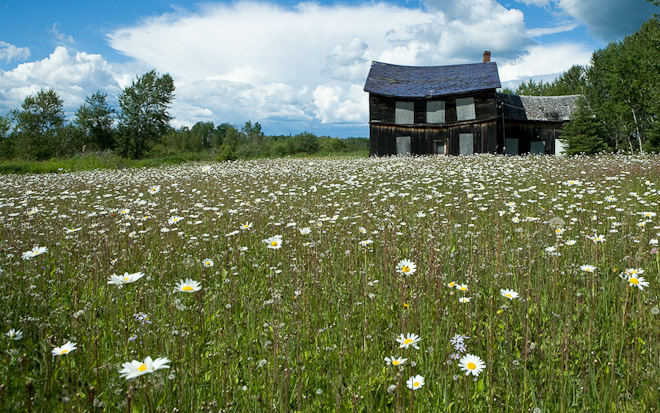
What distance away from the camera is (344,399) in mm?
2221

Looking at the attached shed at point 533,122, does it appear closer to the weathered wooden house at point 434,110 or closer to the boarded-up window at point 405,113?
the weathered wooden house at point 434,110

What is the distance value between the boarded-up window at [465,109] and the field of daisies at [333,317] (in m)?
25.3

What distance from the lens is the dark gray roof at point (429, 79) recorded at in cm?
3017

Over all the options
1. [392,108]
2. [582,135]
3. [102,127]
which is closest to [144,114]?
[102,127]

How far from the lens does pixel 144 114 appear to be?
199ft

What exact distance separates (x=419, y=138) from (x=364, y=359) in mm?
30308

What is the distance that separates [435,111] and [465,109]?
2262 mm

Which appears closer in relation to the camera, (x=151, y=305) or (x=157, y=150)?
(x=151, y=305)

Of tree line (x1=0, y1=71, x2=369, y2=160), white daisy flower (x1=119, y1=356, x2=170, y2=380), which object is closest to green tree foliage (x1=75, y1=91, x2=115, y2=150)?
tree line (x1=0, y1=71, x2=369, y2=160)

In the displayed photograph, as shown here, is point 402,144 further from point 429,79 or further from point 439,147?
point 429,79

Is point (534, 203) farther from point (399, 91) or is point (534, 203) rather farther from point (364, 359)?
point (399, 91)

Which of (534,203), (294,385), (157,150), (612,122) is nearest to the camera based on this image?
(294,385)

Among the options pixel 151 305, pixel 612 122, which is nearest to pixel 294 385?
pixel 151 305

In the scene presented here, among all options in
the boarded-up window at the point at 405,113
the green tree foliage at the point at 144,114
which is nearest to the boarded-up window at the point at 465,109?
the boarded-up window at the point at 405,113
